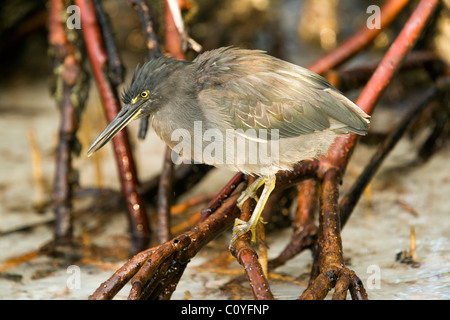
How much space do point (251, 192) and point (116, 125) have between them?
679 mm

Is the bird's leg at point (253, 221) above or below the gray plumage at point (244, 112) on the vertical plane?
below

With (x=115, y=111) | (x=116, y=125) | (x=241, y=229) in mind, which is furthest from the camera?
(x=115, y=111)

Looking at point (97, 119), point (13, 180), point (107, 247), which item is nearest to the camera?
point (107, 247)

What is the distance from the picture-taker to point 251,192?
283cm

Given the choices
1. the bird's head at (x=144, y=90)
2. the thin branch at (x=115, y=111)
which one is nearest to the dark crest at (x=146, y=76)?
the bird's head at (x=144, y=90)

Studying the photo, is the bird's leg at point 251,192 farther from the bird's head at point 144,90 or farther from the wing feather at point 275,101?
the bird's head at point 144,90

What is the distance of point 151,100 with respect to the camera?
2.82m

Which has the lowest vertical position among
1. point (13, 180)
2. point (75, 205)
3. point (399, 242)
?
point (399, 242)

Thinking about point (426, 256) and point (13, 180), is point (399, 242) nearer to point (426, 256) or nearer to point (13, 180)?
point (426, 256)

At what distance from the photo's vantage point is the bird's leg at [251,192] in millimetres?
2781

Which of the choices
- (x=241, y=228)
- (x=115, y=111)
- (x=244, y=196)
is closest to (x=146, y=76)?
(x=244, y=196)

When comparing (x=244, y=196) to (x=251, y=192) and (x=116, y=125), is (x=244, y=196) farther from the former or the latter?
(x=116, y=125)

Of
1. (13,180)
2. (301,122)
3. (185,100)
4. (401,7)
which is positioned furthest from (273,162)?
(13,180)

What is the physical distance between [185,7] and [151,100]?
45.6 inches
